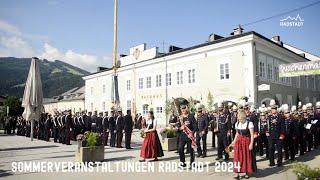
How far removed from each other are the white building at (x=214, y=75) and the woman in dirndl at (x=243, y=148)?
17044 millimetres

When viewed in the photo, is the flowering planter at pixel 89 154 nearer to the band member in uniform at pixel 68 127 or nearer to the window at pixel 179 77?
the band member in uniform at pixel 68 127

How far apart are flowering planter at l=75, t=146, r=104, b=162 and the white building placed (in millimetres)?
16771

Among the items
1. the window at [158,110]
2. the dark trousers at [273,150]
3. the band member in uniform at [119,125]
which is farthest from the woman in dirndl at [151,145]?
the window at [158,110]

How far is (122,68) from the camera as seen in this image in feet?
127

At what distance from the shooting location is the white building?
25.3 metres

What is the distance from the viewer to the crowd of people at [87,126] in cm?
1509

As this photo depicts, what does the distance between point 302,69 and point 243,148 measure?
495 inches

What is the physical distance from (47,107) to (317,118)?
6576cm

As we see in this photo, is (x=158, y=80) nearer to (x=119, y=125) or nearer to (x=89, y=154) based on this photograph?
(x=119, y=125)

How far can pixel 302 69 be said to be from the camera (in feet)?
61.2

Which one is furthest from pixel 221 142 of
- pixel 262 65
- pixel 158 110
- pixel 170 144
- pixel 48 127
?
pixel 158 110

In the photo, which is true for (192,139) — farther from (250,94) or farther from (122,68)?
(122,68)

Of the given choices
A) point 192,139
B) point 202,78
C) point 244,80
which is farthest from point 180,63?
point 192,139

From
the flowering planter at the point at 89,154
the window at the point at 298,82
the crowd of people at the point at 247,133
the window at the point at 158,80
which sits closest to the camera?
the crowd of people at the point at 247,133
